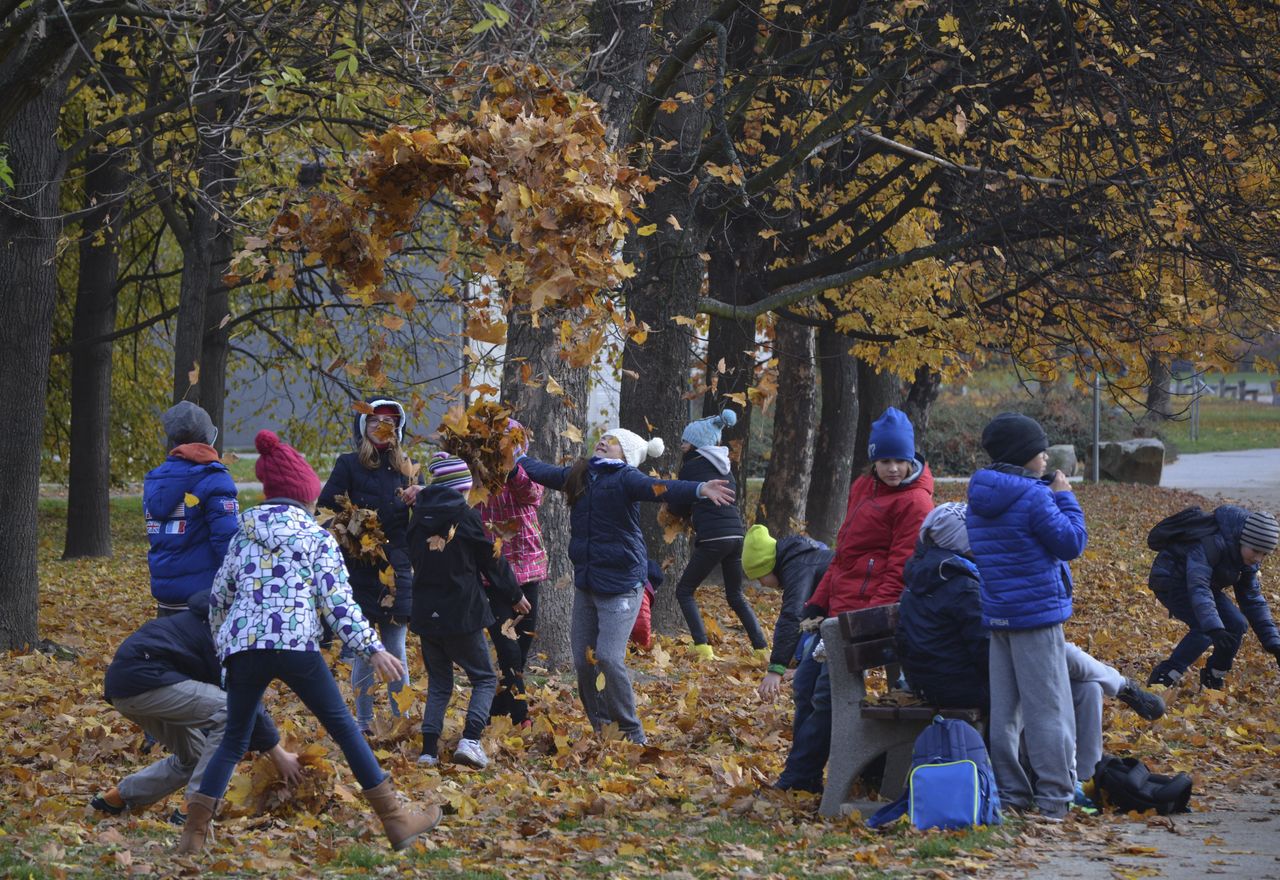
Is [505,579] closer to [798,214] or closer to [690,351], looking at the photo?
[690,351]

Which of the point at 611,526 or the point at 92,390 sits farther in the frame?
the point at 92,390

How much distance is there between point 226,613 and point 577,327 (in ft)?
9.23

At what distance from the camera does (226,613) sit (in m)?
5.78

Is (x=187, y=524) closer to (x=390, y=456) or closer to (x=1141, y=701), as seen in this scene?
(x=390, y=456)

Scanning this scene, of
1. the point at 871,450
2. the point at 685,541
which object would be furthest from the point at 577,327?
the point at 685,541

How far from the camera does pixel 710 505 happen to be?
11273 millimetres

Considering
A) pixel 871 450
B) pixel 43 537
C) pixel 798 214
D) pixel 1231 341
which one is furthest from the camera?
pixel 43 537

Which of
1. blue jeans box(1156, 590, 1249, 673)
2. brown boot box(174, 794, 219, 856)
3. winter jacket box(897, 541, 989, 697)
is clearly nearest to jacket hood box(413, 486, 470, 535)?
brown boot box(174, 794, 219, 856)

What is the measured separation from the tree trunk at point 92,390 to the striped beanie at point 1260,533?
42.2 ft

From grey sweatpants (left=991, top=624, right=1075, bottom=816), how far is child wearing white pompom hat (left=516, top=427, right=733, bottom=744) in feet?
5.97

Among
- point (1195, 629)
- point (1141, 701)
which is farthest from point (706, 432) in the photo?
point (1141, 701)

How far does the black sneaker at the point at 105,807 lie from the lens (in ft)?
20.7

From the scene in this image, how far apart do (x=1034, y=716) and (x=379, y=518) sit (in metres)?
3.81

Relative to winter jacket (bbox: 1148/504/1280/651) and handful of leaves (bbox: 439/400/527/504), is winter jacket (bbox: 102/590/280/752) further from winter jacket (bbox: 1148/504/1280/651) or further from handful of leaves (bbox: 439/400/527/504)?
winter jacket (bbox: 1148/504/1280/651)
